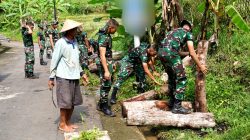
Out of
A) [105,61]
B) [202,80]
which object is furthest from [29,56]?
[202,80]

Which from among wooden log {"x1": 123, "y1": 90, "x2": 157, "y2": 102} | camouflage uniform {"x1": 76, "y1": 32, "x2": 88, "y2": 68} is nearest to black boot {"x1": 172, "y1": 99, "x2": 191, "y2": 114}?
wooden log {"x1": 123, "y1": 90, "x2": 157, "y2": 102}

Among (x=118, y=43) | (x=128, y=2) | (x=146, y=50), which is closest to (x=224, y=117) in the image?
(x=146, y=50)

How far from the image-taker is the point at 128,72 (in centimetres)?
801

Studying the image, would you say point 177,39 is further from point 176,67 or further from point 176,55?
point 176,67

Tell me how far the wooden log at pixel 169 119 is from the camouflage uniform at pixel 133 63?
1415 mm

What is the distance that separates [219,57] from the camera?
9.05 m

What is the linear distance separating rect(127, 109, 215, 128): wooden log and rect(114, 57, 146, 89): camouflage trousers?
1.46 meters

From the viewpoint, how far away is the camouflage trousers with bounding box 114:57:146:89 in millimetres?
7969

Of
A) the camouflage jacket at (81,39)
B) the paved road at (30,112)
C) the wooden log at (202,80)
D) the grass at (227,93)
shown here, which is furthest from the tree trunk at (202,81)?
the camouflage jacket at (81,39)

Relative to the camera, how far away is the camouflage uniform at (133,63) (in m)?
7.72

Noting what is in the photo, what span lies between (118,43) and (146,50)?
22.9 feet

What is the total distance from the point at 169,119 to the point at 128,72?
185 cm

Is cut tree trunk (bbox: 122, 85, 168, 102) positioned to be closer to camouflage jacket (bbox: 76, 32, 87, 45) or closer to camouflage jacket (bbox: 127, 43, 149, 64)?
camouflage jacket (bbox: 127, 43, 149, 64)

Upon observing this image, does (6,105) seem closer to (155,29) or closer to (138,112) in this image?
(138,112)
